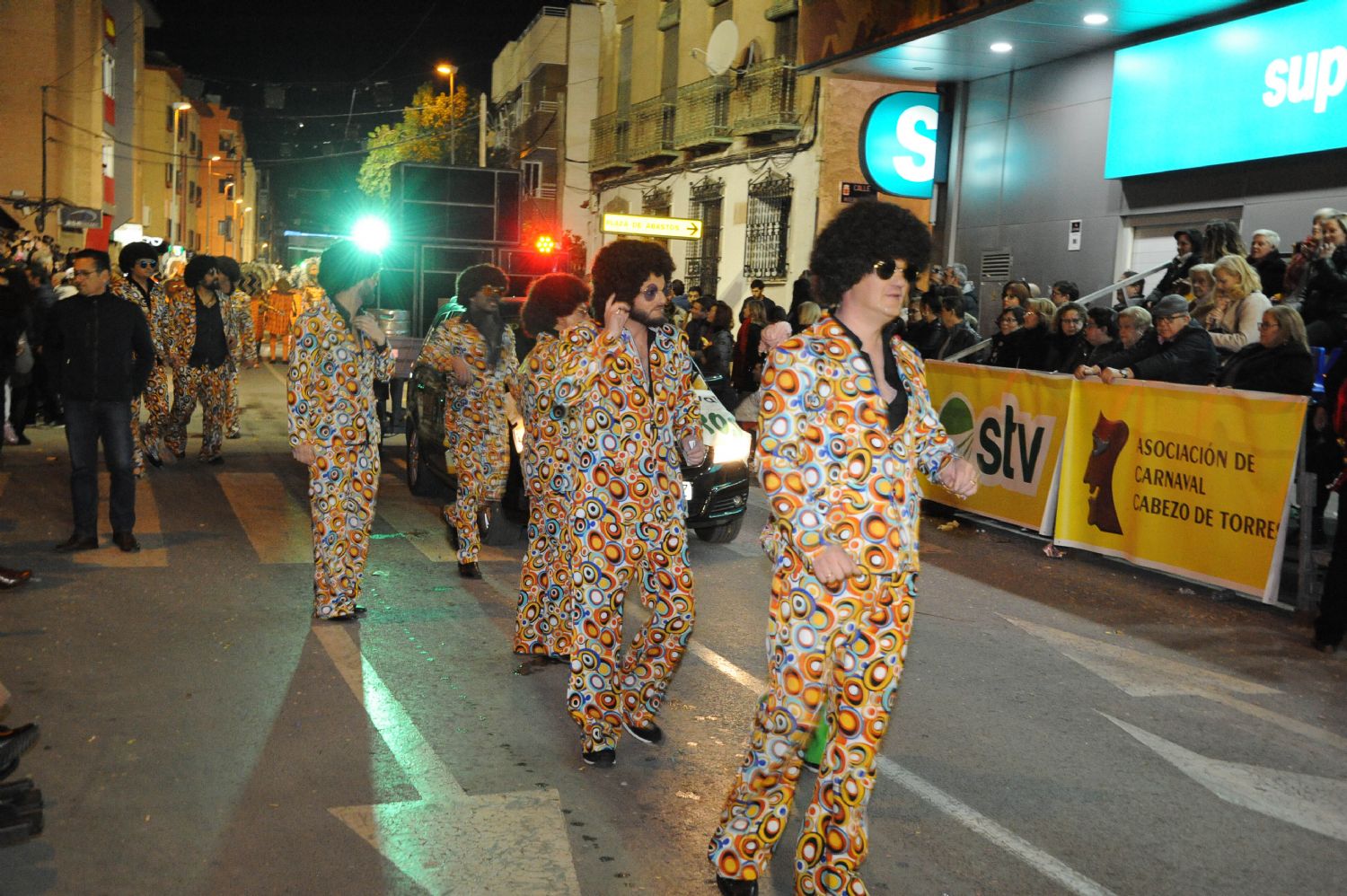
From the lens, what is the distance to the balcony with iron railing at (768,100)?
24.2 meters

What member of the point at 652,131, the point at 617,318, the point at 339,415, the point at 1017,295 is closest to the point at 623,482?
the point at 617,318

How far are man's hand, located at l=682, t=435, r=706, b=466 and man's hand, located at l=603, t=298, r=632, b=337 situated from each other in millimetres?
514

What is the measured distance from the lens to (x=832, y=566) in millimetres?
3592

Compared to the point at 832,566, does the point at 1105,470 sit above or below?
below

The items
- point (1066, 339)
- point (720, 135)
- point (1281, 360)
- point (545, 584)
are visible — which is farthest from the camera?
point (720, 135)

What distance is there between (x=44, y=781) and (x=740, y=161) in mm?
23048

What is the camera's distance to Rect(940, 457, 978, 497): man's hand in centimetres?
403

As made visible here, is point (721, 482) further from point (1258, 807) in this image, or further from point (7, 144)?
point (7, 144)

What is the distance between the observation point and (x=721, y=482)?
9695 millimetres

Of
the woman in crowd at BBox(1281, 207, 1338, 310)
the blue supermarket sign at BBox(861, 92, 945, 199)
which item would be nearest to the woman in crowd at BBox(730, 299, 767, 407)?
the blue supermarket sign at BBox(861, 92, 945, 199)

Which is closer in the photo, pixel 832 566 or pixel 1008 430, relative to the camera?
pixel 832 566

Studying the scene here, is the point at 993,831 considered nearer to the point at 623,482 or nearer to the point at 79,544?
the point at 623,482

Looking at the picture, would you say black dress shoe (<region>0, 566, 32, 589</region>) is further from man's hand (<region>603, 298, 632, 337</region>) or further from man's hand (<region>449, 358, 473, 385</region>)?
man's hand (<region>603, 298, 632, 337</region>)

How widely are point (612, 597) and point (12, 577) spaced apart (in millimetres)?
4789
